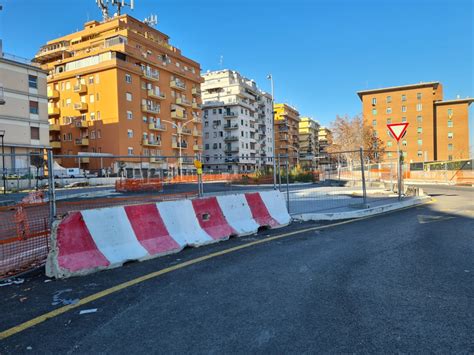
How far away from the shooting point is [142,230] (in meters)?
5.62

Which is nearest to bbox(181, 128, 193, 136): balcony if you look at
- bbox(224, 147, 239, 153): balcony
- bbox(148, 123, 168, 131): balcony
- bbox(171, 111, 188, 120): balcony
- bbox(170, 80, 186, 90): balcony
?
bbox(171, 111, 188, 120): balcony

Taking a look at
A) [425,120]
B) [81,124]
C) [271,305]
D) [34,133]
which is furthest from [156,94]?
[425,120]

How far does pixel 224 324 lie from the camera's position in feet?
10.0

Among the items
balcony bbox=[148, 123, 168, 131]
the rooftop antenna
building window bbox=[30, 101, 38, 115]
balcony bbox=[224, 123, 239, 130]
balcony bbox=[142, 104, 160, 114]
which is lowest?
balcony bbox=[148, 123, 168, 131]

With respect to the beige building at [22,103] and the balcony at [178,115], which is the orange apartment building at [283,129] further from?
the beige building at [22,103]

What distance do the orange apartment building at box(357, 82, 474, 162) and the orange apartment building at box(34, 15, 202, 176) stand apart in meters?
50.8

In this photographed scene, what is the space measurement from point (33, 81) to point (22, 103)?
372cm

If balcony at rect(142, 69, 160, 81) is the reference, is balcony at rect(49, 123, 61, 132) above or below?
below

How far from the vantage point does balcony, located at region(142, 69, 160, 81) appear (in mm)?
60688

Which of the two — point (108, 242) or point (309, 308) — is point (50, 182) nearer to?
point (108, 242)

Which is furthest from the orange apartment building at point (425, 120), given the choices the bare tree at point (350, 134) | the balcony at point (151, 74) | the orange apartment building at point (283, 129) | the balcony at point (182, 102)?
the balcony at point (151, 74)

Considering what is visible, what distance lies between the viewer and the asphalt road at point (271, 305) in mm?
2738

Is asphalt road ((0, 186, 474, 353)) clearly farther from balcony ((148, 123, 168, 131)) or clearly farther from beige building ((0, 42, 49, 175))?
balcony ((148, 123, 168, 131))

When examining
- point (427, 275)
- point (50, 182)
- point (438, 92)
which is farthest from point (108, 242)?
point (438, 92)
